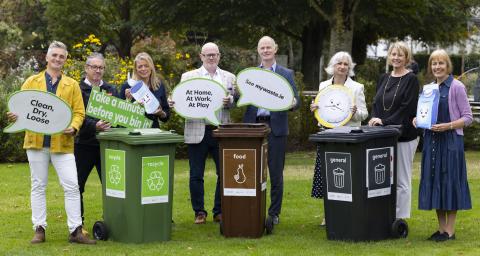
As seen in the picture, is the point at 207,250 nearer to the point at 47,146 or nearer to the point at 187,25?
the point at 47,146

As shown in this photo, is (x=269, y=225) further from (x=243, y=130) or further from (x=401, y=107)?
(x=401, y=107)

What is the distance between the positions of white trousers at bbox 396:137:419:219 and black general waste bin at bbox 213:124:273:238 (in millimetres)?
1419

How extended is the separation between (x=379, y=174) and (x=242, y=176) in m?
1.37

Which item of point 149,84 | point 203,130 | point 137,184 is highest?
point 149,84

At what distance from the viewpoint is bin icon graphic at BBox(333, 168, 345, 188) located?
8.17 metres

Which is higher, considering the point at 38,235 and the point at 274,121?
the point at 274,121

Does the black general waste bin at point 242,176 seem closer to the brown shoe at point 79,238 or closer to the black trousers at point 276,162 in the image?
the black trousers at point 276,162

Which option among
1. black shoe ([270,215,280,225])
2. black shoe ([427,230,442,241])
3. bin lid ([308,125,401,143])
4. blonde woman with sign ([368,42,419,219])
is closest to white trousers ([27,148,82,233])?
black shoe ([270,215,280,225])

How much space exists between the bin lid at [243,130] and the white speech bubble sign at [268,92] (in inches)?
14.7

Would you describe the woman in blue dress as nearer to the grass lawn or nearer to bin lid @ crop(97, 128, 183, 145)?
the grass lawn

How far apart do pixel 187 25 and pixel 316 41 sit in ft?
15.7

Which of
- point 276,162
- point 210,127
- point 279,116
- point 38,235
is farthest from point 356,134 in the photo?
point 38,235

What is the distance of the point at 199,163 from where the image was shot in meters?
9.41

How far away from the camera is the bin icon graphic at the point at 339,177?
8.17 m
